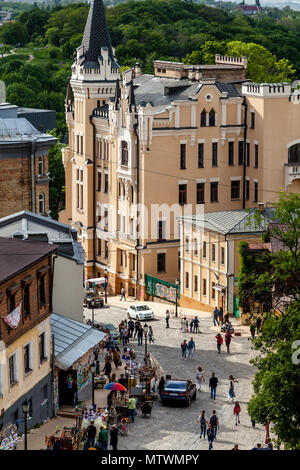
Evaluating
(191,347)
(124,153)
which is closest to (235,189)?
(124,153)

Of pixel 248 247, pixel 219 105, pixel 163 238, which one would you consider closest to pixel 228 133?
pixel 219 105

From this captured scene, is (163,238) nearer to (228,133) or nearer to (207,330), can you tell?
(228,133)

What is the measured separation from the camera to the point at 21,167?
72438 mm

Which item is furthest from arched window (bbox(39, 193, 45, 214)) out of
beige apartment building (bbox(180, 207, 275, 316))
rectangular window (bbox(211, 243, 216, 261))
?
rectangular window (bbox(211, 243, 216, 261))

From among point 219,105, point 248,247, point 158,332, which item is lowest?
point 158,332

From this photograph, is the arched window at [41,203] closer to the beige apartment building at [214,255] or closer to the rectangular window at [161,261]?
the beige apartment building at [214,255]

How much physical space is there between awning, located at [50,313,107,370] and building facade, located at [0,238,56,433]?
2.84 feet

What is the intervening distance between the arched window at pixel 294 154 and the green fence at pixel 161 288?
14036mm

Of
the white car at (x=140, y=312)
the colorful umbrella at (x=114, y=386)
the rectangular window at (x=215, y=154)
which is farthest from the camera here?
the rectangular window at (x=215, y=154)

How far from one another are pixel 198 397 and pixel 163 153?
1363 inches

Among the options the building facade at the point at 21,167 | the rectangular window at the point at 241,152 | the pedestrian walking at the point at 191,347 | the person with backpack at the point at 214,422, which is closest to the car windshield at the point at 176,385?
the person with backpack at the point at 214,422

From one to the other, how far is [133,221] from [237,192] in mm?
8915

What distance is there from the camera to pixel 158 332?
69.8 meters

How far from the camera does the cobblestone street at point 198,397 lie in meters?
47.6
